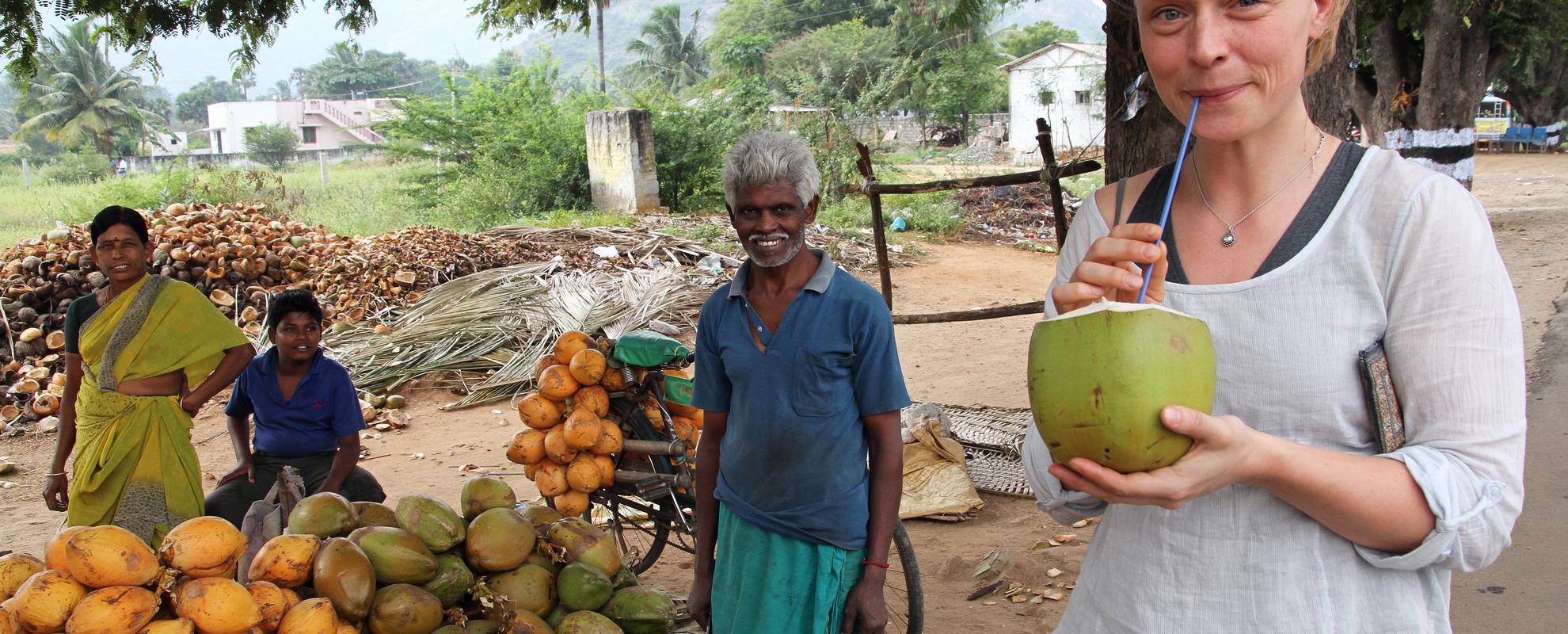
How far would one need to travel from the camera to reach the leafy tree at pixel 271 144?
110 ft

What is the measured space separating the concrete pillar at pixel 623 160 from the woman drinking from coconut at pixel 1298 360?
1205cm

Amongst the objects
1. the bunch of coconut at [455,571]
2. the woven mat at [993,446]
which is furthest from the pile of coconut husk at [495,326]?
the bunch of coconut at [455,571]

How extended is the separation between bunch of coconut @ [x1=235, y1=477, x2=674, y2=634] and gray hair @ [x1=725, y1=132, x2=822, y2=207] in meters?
1.08

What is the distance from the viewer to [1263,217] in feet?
3.32

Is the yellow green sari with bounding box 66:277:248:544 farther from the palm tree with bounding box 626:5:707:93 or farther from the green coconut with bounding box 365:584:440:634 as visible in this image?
the palm tree with bounding box 626:5:707:93

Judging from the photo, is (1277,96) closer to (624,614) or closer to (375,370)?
(624,614)

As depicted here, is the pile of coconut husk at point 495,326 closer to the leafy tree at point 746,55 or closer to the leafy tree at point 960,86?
the leafy tree at point 960,86

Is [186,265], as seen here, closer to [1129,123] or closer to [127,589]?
[127,589]

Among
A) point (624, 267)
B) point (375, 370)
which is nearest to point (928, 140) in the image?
point (624, 267)

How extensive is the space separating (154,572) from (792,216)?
A: 5.11 ft

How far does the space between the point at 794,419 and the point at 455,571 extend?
3.21 ft

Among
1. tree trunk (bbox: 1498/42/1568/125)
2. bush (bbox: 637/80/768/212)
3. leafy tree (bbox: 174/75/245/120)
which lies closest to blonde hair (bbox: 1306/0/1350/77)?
bush (bbox: 637/80/768/212)

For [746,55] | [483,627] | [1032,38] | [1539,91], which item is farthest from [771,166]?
[1032,38]

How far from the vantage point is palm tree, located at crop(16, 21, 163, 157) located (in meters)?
32.3
